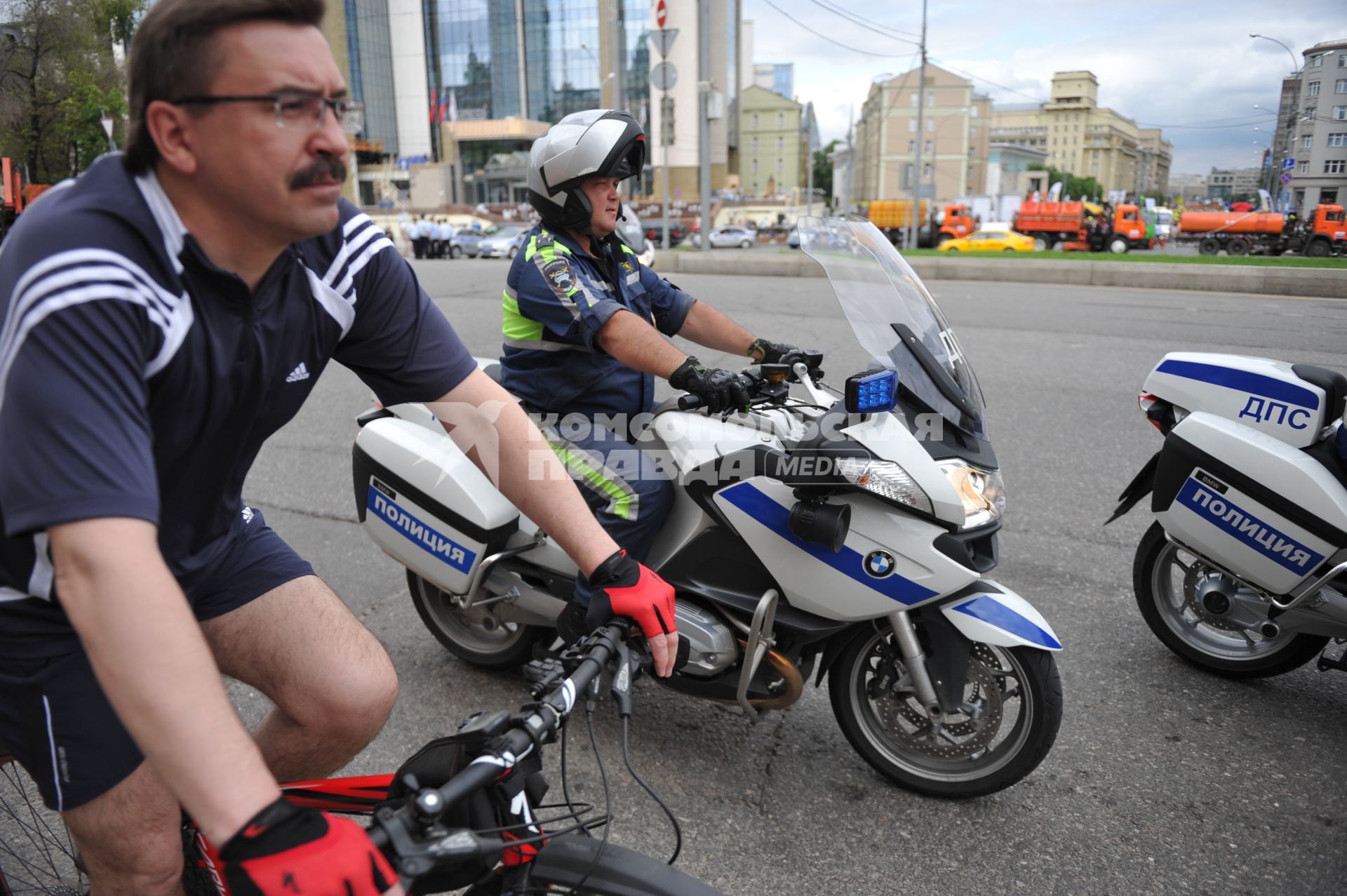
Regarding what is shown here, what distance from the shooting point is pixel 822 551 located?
2670mm

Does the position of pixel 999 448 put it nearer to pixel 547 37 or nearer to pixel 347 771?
pixel 347 771

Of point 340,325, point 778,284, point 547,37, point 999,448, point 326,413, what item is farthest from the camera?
point 547,37

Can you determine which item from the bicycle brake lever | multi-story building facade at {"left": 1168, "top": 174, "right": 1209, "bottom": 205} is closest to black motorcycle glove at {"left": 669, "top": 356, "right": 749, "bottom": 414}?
the bicycle brake lever

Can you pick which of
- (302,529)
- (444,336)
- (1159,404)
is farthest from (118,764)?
(302,529)

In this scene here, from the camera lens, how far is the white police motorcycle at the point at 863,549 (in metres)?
2.55

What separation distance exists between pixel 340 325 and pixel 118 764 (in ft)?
2.70

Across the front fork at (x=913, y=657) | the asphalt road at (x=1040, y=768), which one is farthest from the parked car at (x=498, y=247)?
the front fork at (x=913, y=657)

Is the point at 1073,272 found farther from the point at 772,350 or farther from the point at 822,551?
the point at 822,551

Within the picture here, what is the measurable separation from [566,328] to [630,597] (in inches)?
62.0

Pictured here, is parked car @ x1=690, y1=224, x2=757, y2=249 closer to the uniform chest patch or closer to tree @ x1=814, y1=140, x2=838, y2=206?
the uniform chest patch

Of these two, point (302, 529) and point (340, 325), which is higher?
point (340, 325)

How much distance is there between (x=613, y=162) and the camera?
10.1 ft

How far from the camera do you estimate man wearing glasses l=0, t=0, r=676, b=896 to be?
1120 mm

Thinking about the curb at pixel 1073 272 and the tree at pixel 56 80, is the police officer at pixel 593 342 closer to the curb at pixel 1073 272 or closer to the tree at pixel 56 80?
the tree at pixel 56 80
